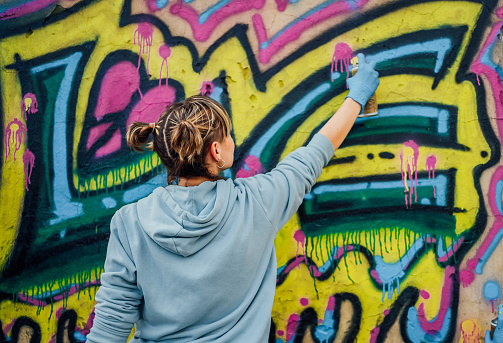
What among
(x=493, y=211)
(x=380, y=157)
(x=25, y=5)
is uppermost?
(x=25, y=5)

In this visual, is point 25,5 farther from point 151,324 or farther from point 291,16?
point 151,324

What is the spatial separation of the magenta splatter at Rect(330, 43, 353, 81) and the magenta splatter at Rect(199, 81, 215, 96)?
2.08 feet

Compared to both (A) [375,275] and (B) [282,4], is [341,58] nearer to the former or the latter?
(B) [282,4]

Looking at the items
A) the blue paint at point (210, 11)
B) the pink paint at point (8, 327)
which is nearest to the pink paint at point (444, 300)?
the blue paint at point (210, 11)

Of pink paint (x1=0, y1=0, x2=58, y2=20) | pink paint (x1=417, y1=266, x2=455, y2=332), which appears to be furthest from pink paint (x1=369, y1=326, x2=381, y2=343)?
pink paint (x1=0, y1=0, x2=58, y2=20)

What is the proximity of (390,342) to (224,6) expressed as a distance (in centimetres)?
194

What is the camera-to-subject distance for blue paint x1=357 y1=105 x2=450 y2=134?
1.96 m

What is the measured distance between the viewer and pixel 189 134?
1252mm

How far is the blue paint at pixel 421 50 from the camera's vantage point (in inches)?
77.1

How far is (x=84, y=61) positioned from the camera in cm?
218

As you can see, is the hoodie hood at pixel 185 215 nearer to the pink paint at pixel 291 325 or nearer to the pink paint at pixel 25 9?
the pink paint at pixel 291 325

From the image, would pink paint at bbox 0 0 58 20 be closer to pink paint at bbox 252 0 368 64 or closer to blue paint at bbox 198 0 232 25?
blue paint at bbox 198 0 232 25

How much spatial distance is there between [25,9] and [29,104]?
536mm

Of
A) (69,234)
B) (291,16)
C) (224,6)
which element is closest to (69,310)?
(69,234)
